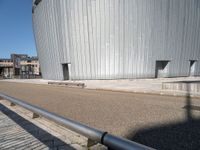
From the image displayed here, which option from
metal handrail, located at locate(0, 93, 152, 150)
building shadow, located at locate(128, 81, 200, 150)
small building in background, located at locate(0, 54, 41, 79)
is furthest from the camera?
small building in background, located at locate(0, 54, 41, 79)

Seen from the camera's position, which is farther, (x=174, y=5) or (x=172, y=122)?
(x=174, y=5)

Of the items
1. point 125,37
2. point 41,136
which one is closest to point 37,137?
point 41,136

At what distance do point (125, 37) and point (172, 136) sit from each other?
80.9 ft

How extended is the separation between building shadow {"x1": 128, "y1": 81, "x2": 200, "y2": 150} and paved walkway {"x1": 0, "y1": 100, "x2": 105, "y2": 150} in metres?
1.11

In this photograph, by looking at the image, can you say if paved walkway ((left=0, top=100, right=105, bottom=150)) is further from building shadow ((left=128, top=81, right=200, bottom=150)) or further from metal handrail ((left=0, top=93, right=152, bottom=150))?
building shadow ((left=128, top=81, right=200, bottom=150))

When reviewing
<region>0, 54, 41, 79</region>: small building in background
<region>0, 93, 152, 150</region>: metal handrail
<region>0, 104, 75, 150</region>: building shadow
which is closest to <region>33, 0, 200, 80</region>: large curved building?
<region>0, 104, 75, 150</region>: building shadow

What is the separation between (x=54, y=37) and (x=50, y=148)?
31.2 m

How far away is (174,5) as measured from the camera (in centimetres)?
2942

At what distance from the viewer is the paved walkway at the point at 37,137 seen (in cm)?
393

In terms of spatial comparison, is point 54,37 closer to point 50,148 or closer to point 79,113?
point 79,113

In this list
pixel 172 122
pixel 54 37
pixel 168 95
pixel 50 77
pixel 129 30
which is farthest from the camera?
pixel 50 77

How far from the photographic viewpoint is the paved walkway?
12.9 feet

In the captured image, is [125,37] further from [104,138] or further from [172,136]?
[104,138]

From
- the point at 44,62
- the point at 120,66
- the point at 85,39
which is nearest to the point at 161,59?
the point at 120,66
